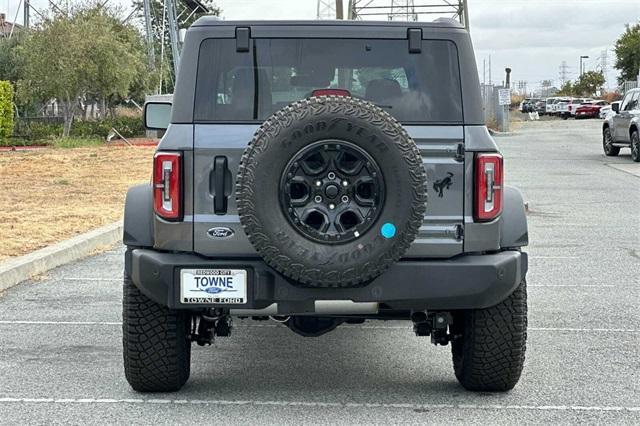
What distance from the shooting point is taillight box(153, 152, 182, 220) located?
5.67m

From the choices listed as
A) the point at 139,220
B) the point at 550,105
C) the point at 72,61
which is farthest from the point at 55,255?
the point at 550,105

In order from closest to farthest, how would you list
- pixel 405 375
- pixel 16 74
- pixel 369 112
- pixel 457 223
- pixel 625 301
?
pixel 369 112, pixel 457 223, pixel 405 375, pixel 625 301, pixel 16 74

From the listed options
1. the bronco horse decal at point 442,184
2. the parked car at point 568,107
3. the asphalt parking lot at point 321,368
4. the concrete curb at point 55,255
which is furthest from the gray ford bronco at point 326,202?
the parked car at point 568,107

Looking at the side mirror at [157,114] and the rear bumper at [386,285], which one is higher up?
the side mirror at [157,114]

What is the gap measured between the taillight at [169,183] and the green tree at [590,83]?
4415 inches

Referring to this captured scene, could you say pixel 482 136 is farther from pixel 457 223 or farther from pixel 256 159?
pixel 256 159

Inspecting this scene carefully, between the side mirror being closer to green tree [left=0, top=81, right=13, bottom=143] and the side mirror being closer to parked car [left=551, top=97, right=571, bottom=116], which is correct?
green tree [left=0, top=81, right=13, bottom=143]

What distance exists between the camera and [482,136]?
227 inches

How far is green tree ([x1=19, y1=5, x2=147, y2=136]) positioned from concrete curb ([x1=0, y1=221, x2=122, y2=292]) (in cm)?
2751

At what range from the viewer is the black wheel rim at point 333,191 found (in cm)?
532

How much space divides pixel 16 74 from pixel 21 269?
44.8m

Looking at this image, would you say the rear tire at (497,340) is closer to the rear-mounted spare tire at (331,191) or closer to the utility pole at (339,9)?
the rear-mounted spare tire at (331,191)

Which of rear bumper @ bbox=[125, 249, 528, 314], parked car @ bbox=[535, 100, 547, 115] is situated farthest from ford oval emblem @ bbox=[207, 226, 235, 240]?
parked car @ bbox=[535, 100, 547, 115]

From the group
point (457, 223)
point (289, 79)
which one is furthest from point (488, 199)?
point (289, 79)
